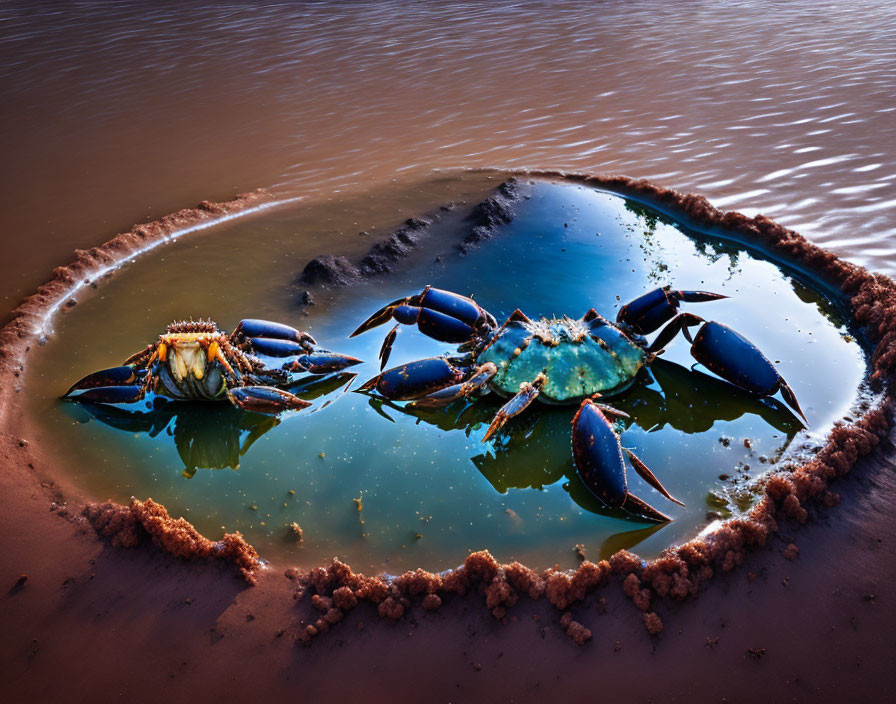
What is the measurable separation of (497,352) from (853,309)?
2.84 metres

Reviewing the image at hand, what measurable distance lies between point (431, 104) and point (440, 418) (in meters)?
6.76

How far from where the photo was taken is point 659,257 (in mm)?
5465

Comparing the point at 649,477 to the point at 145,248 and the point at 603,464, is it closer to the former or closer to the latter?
the point at 603,464

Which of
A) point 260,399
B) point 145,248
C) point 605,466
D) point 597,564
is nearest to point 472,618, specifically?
point 597,564

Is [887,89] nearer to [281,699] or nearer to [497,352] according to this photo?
[497,352]

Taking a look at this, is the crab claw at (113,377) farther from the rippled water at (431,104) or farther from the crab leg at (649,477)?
the crab leg at (649,477)

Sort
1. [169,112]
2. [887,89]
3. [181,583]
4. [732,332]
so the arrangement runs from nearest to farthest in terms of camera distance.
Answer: [181,583]
[732,332]
[887,89]
[169,112]

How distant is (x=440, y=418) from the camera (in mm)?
3975

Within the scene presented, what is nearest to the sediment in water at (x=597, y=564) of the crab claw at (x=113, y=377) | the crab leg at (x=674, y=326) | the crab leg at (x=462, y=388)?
the crab claw at (x=113, y=377)

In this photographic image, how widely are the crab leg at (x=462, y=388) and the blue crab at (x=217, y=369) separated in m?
0.74

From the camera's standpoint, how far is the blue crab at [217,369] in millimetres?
3736

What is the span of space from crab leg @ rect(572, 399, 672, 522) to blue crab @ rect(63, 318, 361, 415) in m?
1.75

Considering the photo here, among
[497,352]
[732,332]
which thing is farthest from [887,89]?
[497,352]

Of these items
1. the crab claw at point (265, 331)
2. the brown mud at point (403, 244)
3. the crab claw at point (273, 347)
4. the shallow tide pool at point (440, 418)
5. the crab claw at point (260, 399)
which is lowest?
the shallow tide pool at point (440, 418)
